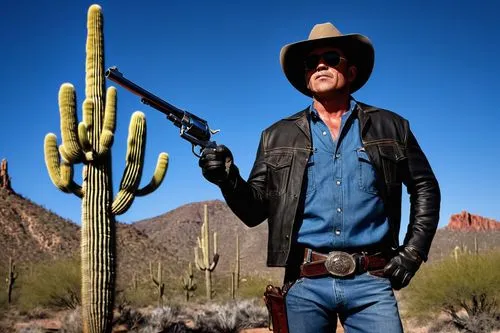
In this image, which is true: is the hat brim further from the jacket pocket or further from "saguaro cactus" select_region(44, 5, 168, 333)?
"saguaro cactus" select_region(44, 5, 168, 333)

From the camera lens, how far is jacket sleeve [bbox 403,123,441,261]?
2598 millimetres

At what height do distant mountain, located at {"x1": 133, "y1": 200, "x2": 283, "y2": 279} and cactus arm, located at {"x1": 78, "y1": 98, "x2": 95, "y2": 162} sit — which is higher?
distant mountain, located at {"x1": 133, "y1": 200, "x2": 283, "y2": 279}

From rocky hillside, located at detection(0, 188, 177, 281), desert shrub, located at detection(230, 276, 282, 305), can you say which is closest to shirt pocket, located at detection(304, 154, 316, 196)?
desert shrub, located at detection(230, 276, 282, 305)

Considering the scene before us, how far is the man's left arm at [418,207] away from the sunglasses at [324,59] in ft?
1.75

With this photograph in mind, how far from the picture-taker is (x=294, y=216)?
2.57m

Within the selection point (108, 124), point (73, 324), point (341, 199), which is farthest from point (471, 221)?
point (341, 199)

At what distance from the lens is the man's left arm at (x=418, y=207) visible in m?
2.51

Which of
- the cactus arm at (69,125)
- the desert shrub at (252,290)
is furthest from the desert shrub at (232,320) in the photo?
the cactus arm at (69,125)

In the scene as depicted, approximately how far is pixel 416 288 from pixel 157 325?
6.77 m

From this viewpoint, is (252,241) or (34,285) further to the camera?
(252,241)

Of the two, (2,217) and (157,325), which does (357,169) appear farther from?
(2,217)

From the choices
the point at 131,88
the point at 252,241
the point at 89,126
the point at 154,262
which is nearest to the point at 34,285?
the point at 89,126

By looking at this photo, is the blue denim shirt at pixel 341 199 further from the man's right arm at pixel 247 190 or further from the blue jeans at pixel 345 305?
the man's right arm at pixel 247 190

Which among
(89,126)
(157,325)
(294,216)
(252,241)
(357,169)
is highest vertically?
(252,241)
